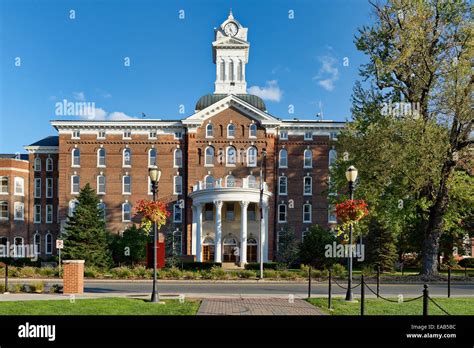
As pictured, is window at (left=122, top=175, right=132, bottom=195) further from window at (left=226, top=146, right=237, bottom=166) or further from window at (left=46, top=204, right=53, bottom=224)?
window at (left=226, top=146, right=237, bottom=166)

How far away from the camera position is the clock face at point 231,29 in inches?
2248

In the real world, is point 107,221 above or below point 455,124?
below

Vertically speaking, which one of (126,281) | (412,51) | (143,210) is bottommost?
(126,281)

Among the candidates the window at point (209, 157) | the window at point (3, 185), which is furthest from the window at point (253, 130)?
the window at point (3, 185)

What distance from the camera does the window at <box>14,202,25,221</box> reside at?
51.7 metres

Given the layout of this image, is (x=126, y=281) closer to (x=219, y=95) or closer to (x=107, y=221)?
(x=107, y=221)

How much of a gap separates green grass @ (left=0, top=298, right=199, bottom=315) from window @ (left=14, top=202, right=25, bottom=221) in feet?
132

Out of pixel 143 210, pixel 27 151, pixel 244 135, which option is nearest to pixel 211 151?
pixel 244 135

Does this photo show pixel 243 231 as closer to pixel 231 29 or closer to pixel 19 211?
pixel 19 211

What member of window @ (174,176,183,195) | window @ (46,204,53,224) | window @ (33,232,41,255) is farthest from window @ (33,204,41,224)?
window @ (174,176,183,195)

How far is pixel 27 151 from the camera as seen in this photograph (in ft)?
177

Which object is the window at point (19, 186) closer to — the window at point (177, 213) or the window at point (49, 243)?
the window at point (49, 243)
